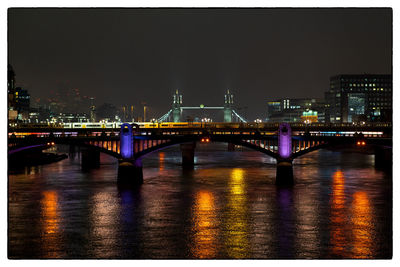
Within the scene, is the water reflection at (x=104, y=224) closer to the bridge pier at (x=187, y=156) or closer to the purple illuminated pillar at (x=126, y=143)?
the purple illuminated pillar at (x=126, y=143)

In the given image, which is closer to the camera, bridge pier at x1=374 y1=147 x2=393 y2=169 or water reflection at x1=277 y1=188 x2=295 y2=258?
water reflection at x1=277 y1=188 x2=295 y2=258

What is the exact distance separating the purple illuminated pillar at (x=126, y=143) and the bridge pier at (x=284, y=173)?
1458 centimetres

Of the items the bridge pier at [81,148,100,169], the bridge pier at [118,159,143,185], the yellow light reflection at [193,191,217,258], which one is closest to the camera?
the yellow light reflection at [193,191,217,258]

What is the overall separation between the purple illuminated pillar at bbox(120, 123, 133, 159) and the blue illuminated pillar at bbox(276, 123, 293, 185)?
14.6 m

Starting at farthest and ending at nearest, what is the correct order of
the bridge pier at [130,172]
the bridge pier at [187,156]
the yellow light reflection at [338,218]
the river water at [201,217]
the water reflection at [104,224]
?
the bridge pier at [187,156] < the bridge pier at [130,172] < the yellow light reflection at [338,218] < the river water at [201,217] < the water reflection at [104,224]

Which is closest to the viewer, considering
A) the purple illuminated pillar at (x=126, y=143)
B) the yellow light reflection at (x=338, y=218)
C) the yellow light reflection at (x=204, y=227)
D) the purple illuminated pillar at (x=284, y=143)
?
the yellow light reflection at (x=204, y=227)

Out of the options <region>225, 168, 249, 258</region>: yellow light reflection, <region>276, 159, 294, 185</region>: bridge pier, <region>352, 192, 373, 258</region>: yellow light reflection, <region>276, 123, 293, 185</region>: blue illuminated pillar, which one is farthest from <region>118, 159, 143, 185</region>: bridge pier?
<region>352, 192, 373, 258</region>: yellow light reflection

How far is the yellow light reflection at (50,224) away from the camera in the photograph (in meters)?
28.7

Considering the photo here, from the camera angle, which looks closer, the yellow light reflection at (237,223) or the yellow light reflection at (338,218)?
the yellow light reflection at (237,223)

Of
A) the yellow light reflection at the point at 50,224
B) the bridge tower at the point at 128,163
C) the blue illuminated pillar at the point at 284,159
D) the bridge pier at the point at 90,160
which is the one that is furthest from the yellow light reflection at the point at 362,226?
the bridge pier at the point at 90,160

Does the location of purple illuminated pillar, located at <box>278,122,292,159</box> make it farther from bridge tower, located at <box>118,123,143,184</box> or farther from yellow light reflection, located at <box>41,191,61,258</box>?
yellow light reflection, located at <box>41,191,61,258</box>

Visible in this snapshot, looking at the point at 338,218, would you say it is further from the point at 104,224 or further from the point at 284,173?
the point at 284,173

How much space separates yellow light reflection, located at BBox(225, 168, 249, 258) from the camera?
94.3 feet
